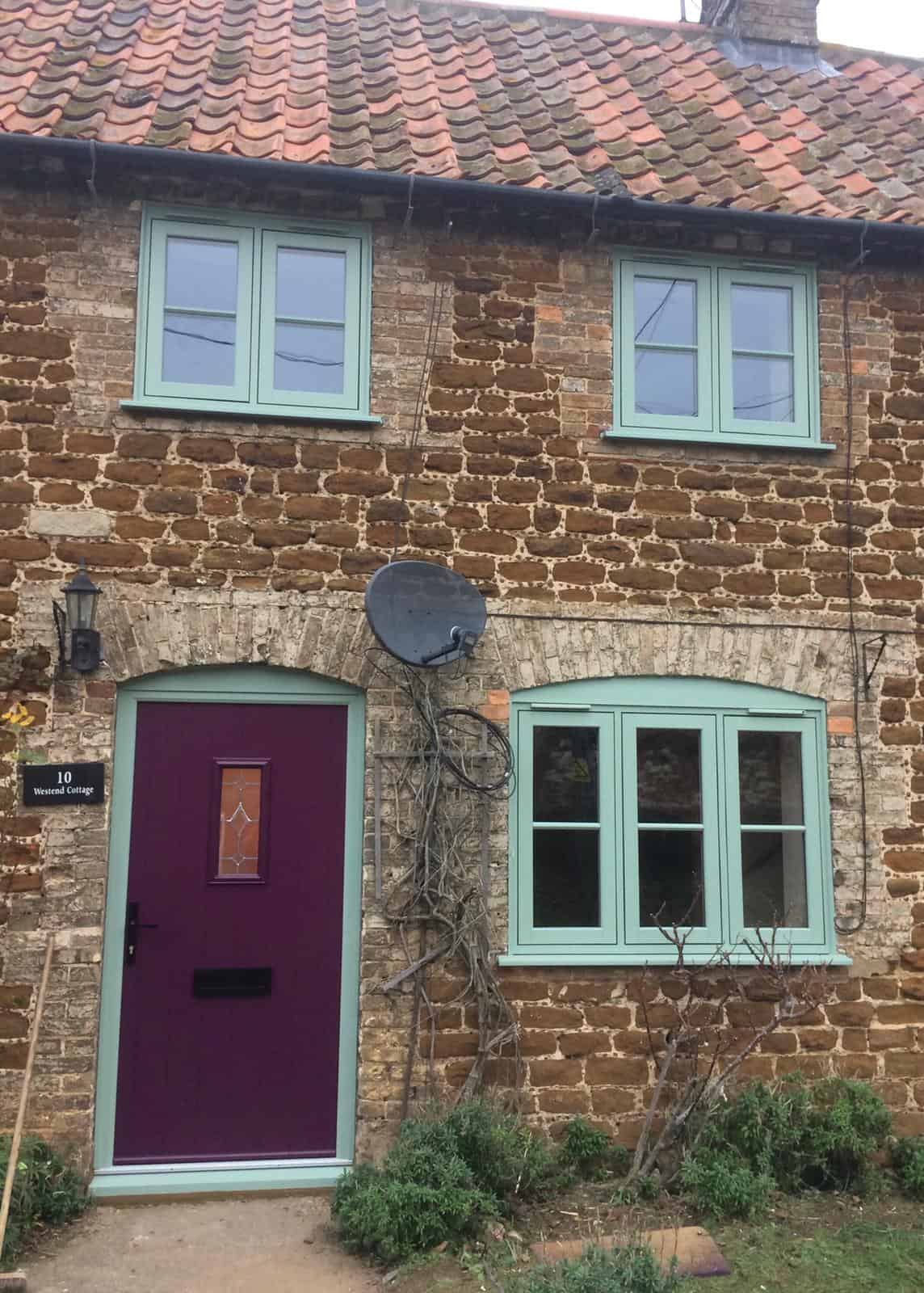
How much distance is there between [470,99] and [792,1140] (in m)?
6.98

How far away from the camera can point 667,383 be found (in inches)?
285

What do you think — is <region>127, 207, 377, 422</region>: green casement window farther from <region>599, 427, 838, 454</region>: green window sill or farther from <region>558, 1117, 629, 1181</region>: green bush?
<region>558, 1117, 629, 1181</region>: green bush

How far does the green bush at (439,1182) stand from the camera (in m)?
5.45

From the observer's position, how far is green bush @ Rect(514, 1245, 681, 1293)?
14.9 feet

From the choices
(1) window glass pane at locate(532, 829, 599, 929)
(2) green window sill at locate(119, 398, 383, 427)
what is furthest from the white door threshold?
(2) green window sill at locate(119, 398, 383, 427)

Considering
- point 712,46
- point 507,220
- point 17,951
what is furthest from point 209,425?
point 712,46

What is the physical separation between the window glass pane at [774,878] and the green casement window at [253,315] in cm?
360

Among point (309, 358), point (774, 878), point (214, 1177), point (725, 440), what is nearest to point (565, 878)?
point (774, 878)

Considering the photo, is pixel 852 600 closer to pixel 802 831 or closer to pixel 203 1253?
pixel 802 831

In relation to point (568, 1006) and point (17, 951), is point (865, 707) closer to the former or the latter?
point (568, 1006)

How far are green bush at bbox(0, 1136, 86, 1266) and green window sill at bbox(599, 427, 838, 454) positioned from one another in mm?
5108

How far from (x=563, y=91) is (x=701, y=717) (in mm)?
4769

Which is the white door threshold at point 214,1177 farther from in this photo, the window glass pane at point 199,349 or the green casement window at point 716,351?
the green casement window at point 716,351

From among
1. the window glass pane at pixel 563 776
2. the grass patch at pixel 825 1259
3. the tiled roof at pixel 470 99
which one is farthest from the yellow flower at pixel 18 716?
the grass patch at pixel 825 1259
